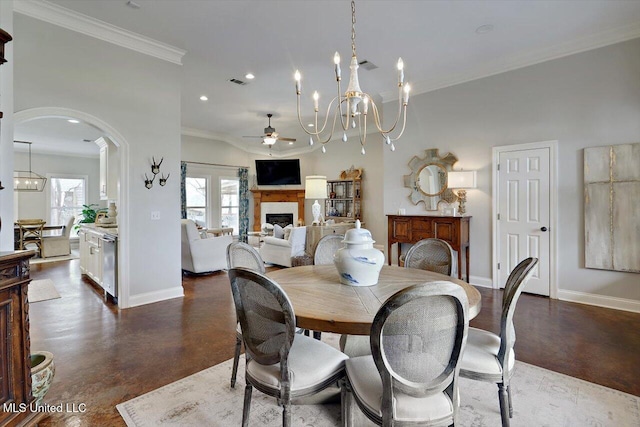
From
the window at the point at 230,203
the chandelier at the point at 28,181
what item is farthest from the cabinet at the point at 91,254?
the chandelier at the point at 28,181

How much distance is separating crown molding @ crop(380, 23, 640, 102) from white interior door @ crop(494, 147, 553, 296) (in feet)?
3.78

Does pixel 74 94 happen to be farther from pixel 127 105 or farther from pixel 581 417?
pixel 581 417

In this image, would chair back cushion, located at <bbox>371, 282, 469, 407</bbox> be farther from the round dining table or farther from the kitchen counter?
the kitchen counter

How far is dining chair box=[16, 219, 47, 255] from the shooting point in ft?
24.4

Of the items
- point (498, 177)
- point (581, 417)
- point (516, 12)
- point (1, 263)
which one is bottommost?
point (581, 417)

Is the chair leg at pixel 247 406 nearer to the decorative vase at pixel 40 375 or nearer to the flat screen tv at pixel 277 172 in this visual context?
the decorative vase at pixel 40 375

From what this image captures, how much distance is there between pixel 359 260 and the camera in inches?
76.6

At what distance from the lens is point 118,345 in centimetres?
286

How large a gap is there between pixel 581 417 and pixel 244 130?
330 inches

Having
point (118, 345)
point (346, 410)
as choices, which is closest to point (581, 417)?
point (346, 410)

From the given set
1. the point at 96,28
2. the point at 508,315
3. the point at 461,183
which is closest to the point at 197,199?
the point at 96,28

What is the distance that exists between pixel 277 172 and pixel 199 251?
4736mm

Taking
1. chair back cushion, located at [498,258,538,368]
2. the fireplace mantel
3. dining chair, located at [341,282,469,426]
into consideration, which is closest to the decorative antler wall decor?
dining chair, located at [341,282,469,426]

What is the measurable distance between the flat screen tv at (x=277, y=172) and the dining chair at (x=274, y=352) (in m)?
8.35
